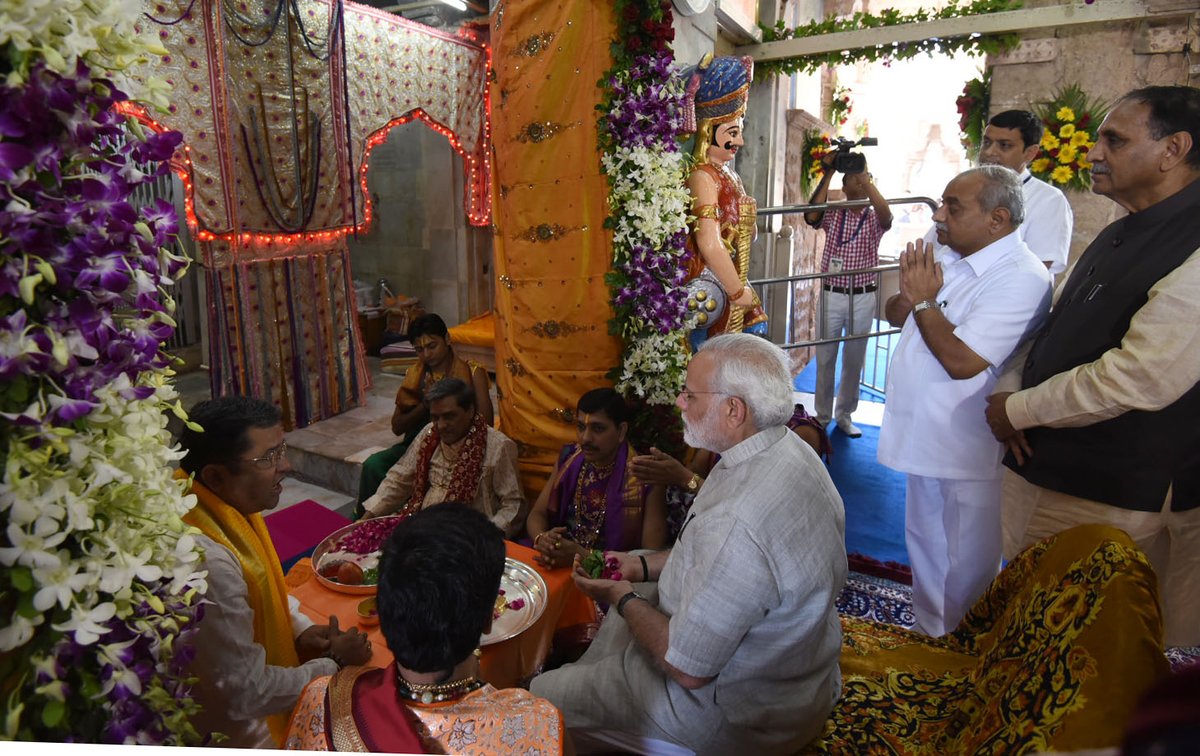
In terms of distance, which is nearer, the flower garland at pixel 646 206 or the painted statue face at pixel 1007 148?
the painted statue face at pixel 1007 148

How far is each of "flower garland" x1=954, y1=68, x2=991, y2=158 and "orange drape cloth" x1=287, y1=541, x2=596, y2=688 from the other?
7.23m

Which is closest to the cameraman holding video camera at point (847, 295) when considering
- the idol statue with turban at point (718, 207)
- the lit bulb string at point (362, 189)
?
the idol statue with turban at point (718, 207)

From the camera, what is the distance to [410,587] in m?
1.40

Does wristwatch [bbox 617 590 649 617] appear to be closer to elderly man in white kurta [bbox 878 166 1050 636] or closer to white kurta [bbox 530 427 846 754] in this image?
white kurta [bbox 530 427 846 754]

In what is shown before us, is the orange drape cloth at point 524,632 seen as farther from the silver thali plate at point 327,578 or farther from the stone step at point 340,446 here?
the stone step at point 340,446

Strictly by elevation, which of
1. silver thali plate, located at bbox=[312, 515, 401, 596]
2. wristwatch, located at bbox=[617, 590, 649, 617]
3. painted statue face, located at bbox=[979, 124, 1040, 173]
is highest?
painted statue face, located at bbox=[979, 124, 1040, 173]

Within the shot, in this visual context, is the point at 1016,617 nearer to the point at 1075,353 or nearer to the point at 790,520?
the point at 790,520

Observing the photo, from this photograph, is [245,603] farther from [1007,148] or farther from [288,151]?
[288,151]

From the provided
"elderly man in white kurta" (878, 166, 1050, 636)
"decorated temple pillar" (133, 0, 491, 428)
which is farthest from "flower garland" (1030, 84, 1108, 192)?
"decorated temple pillar" (133, 0, 491, 428)

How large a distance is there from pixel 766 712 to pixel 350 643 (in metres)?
1.21

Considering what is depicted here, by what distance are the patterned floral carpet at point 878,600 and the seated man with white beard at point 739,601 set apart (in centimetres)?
157

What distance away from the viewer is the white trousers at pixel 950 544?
284 centimetres

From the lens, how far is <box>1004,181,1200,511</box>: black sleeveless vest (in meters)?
2.22

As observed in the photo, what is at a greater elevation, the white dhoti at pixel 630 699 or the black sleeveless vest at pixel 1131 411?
the black sleeveless vest at pixel 1131 411
